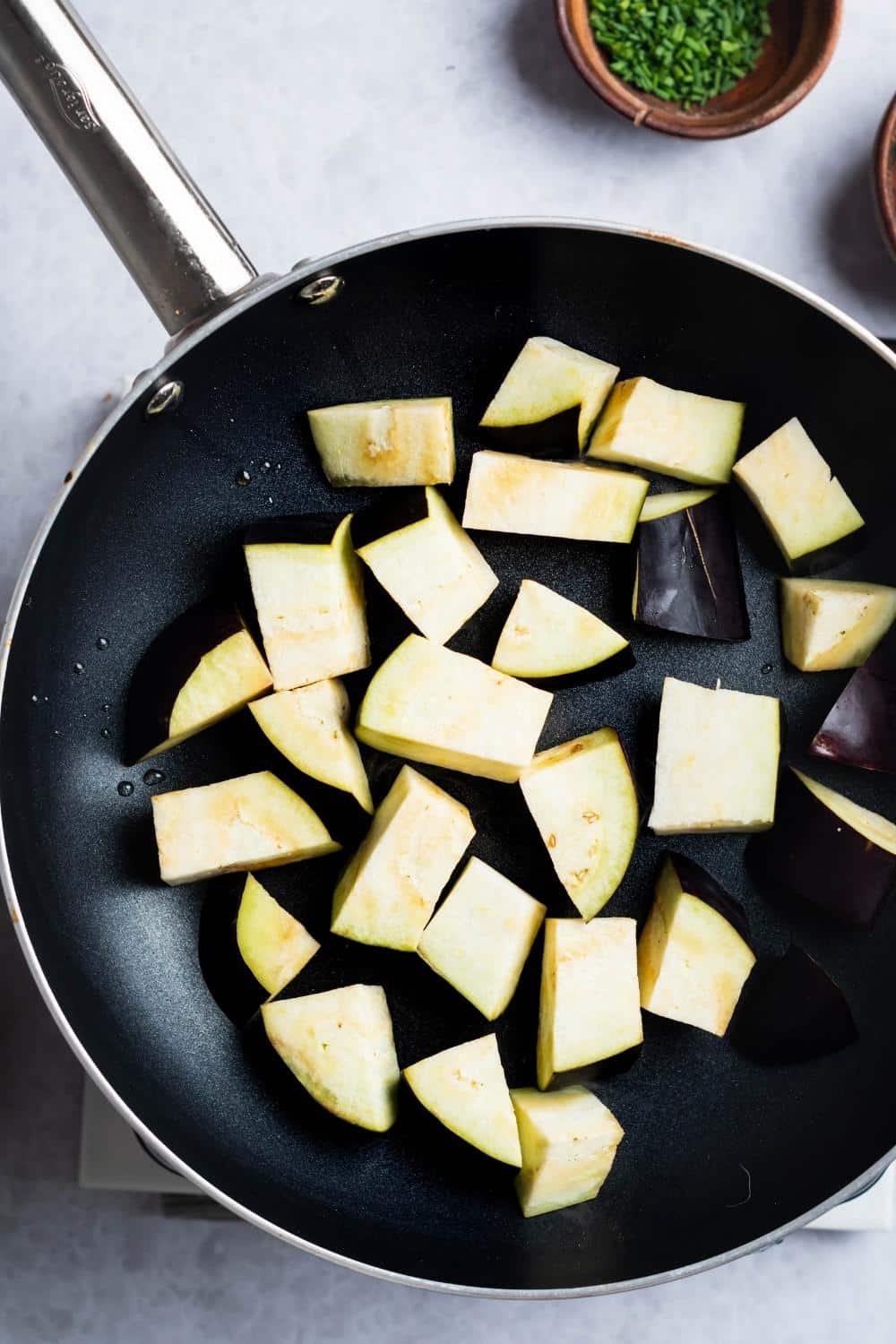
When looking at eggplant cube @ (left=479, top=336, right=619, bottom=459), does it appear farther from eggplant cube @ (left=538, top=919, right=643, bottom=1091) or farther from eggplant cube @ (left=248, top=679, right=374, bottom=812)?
eggplant cube @ (left=538, top=919, right=643, bottom=1091)

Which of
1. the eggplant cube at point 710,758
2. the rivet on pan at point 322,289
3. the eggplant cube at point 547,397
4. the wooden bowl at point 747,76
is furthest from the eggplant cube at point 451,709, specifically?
the wooden bowl at point 747,76

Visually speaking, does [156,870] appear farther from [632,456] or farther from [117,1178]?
[632,456]

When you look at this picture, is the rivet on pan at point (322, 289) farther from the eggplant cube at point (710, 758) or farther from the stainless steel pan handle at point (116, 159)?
the eggplant cube at point (710, 758)

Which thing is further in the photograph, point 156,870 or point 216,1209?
point 216,1209

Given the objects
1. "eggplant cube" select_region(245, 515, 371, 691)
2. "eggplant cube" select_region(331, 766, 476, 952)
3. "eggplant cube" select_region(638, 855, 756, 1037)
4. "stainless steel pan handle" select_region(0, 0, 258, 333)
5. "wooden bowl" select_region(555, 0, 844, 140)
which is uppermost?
"stainless steel pan handle" select_region(0, 0, 258, 333)

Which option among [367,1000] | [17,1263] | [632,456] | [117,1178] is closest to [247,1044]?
[367,1000]

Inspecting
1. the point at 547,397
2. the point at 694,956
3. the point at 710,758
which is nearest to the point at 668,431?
the point at 547,397

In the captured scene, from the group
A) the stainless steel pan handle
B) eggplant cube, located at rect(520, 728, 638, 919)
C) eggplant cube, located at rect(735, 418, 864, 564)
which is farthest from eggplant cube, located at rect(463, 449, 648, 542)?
the stainless steel pan handle
